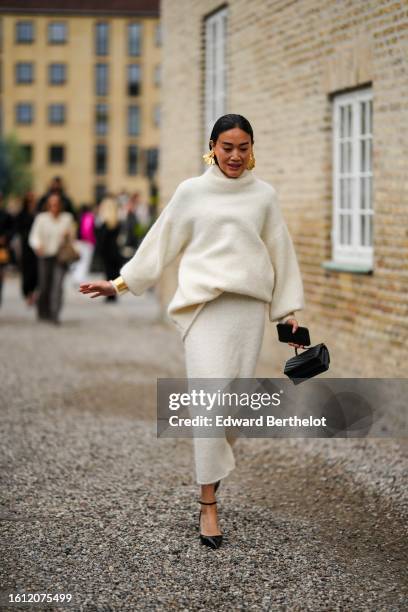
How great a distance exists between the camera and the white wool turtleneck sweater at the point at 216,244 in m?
5.08

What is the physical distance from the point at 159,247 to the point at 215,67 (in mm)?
A: 8721

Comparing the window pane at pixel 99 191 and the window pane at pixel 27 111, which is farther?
the window pane at pixel 99 191

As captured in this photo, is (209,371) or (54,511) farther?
(54,511)

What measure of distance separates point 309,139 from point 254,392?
5.27m

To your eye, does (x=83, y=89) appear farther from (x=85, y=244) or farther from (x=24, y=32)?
(x=85, y=244)

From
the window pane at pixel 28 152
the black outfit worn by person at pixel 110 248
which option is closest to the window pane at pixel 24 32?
the window pane at pixel 28 152

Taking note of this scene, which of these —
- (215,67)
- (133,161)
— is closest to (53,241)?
(215,67)

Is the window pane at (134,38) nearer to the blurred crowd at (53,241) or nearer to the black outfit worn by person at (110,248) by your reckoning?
the blurred crowd at (53,241)

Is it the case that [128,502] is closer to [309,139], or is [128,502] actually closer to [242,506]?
[242,506]

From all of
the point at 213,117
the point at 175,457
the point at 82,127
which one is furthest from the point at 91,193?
the point at 175,457

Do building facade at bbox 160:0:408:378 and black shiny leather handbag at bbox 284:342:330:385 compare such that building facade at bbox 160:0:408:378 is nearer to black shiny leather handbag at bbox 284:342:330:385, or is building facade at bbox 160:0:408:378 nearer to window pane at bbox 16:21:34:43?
black shiny leather handbag at bbox 284:342:330:385

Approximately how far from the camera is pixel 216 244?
5.11 m

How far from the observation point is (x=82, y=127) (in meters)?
80.3

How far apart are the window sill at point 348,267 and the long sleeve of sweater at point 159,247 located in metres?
3.83
